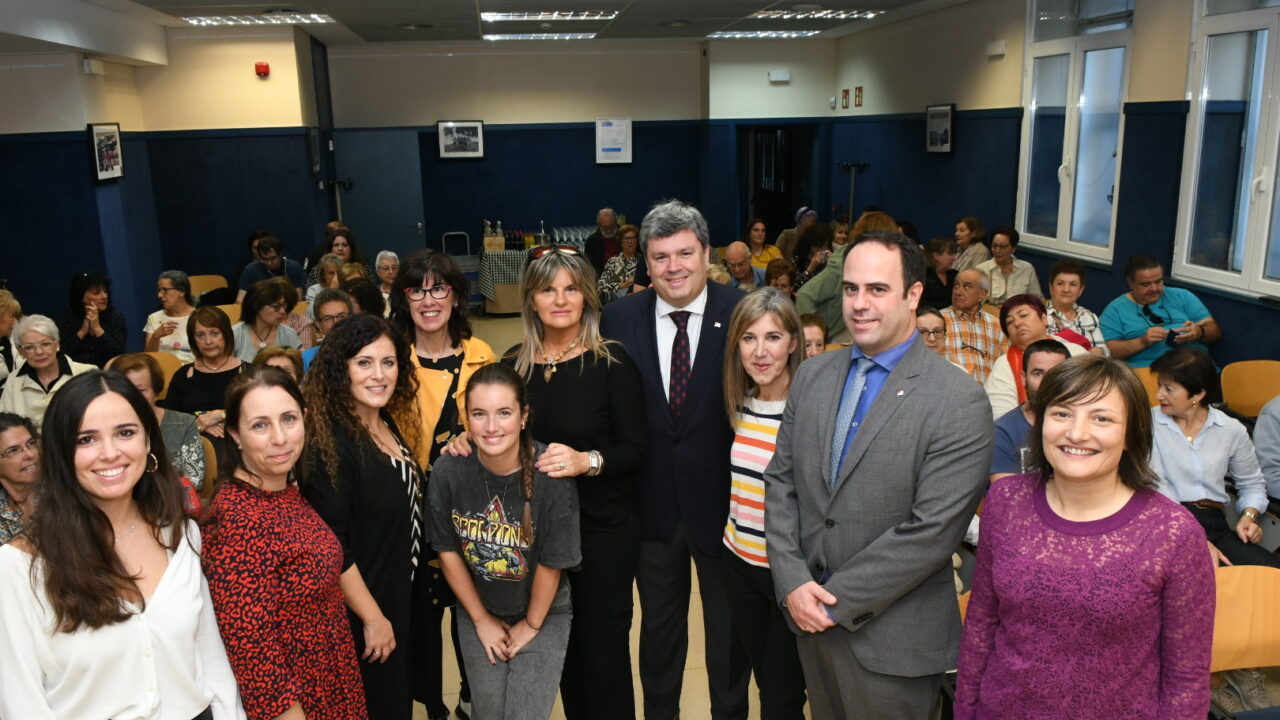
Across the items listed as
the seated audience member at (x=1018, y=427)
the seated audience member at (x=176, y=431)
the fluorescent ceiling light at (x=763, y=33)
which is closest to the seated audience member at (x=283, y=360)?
the seated audience member at (x=176, y=431)

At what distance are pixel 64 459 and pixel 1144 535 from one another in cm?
212

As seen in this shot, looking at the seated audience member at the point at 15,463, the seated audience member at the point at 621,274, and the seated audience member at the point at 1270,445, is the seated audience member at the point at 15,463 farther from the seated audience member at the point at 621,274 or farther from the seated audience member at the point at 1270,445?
the seated audience member at the point at 621,274

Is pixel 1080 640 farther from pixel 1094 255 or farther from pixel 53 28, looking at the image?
pixel 53 28

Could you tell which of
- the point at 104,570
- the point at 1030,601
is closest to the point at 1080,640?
the point at 1030,601

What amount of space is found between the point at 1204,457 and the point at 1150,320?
2.15 m

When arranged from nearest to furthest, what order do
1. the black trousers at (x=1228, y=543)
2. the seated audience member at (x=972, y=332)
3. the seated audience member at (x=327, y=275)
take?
1. the black trousers at (x=1228, y=543)
2. the seated audience member at (x=972, y=332)
3. the seated audience member at (x=327, y=275)

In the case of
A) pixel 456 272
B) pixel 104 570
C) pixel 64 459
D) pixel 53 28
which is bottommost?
pixel 104 570

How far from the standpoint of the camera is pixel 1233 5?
230 inches

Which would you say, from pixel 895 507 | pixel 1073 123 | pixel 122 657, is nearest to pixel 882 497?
pixel 895 507

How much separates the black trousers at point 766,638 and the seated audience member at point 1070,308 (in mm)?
3565

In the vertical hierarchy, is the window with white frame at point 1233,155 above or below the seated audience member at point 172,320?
above

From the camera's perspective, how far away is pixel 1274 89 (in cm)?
555

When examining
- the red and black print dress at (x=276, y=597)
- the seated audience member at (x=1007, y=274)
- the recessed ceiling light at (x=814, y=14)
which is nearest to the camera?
the red and black print dress at (x=276, y=597)

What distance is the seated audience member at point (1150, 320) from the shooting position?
5621 mm
